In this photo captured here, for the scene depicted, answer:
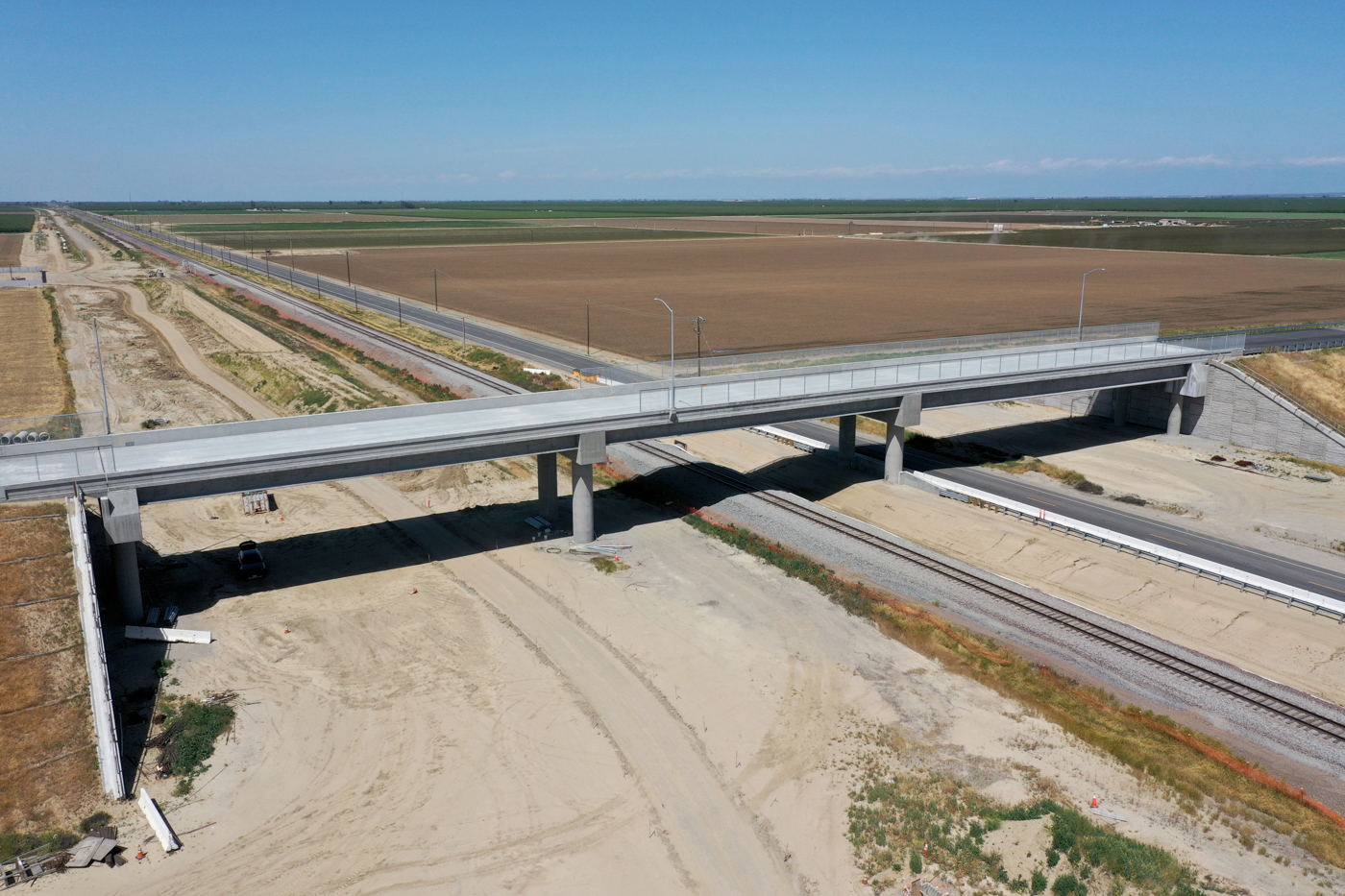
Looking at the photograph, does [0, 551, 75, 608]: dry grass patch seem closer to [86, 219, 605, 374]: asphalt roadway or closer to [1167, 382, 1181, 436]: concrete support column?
[86, 219, 605, 374]: asphalt roadway

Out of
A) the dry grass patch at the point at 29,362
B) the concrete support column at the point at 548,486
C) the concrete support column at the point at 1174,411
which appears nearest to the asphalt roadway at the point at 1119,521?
the concrete support column at the point at 1174,411

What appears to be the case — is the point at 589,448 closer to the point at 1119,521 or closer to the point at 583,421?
the point at 583,421

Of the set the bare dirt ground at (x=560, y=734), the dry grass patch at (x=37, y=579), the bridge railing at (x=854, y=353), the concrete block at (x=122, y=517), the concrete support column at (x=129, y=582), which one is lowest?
the bare dirt ground at (x=560, y=734)

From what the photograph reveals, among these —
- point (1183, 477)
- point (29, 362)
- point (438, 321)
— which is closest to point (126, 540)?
point (1183, 477)

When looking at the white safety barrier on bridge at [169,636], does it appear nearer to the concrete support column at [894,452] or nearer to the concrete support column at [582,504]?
the concrete support column at [582,504]

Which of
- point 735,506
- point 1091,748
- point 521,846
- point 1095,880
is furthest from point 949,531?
point 521,846
